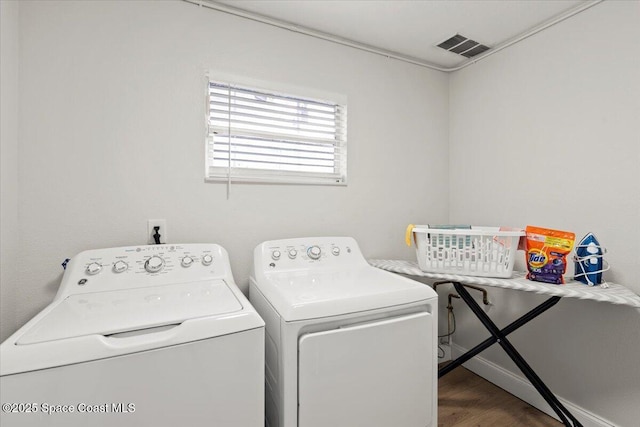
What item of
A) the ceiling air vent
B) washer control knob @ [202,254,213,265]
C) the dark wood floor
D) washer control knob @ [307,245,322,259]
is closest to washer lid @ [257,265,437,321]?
washer control knob @ [307,245,322,259]

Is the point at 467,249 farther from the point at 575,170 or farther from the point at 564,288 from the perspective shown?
the point at 575,170

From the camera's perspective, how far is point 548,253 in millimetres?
1441

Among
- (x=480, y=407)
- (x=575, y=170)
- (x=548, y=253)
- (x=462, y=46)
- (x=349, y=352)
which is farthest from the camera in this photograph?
(x=462, y=46)

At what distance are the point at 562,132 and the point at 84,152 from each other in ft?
8.29

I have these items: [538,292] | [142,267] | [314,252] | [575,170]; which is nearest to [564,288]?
[538,292]

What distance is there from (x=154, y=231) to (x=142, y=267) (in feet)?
0.80

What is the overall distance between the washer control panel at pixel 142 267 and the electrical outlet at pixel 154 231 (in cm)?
13

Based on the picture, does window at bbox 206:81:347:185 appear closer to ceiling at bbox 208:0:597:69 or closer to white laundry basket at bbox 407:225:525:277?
ceiling at bbox 208:0:597:69

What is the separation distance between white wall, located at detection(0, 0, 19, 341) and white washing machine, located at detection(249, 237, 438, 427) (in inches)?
40.1

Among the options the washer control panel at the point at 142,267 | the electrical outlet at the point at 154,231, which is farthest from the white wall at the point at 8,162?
the electrical outlet at the point at 154,231

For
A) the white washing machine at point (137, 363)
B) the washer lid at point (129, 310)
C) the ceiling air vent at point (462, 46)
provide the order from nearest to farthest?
1. the white washing machine at point (137, 363)
2. the washer lid at point (129, 310)
3. the ceiling air vent at point (462, 46)

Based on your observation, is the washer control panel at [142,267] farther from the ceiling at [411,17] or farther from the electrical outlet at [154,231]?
the ceiling at [411,17]

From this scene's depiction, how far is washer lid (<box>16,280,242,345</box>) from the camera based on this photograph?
2.80ft

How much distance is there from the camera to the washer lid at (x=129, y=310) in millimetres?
853
